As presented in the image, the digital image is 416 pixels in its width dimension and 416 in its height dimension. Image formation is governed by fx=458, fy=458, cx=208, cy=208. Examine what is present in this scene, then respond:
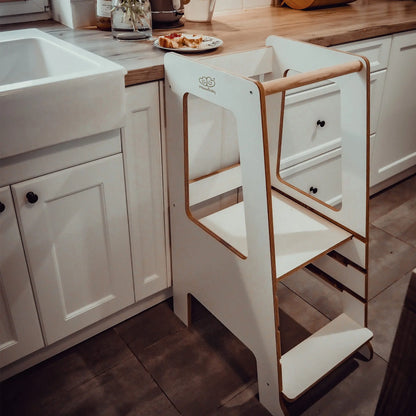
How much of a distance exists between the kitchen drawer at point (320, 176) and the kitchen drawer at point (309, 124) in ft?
0.10

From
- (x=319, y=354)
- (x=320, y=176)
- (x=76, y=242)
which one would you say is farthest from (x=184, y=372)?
(x=320, y=176)

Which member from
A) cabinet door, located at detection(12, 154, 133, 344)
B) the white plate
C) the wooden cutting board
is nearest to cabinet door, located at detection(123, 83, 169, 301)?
cabinet door, located at detection(12, 154, 133, 344)

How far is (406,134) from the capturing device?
91.1 inches

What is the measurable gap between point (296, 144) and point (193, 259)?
648mm

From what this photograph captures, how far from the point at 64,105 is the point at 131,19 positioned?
53 centimetres

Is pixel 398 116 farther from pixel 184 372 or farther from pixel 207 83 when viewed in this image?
pixel 184 372

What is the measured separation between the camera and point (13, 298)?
1227mm

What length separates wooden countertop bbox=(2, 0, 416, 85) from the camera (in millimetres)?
1292

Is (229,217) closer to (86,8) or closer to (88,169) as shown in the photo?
(88,169)

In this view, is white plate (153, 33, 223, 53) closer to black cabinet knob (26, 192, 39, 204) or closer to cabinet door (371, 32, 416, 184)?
black cabinet knob (26, 192, 39, 204)

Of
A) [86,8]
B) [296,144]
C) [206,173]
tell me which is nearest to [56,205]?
[206,173]

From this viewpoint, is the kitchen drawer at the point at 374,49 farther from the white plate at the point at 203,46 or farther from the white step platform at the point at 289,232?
the white step platform at the point at 289,232

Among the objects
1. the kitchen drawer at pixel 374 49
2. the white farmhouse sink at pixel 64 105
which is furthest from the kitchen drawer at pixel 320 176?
the white farmhouse sink at pixel 64 105

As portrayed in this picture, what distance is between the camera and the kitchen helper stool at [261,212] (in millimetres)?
1076
